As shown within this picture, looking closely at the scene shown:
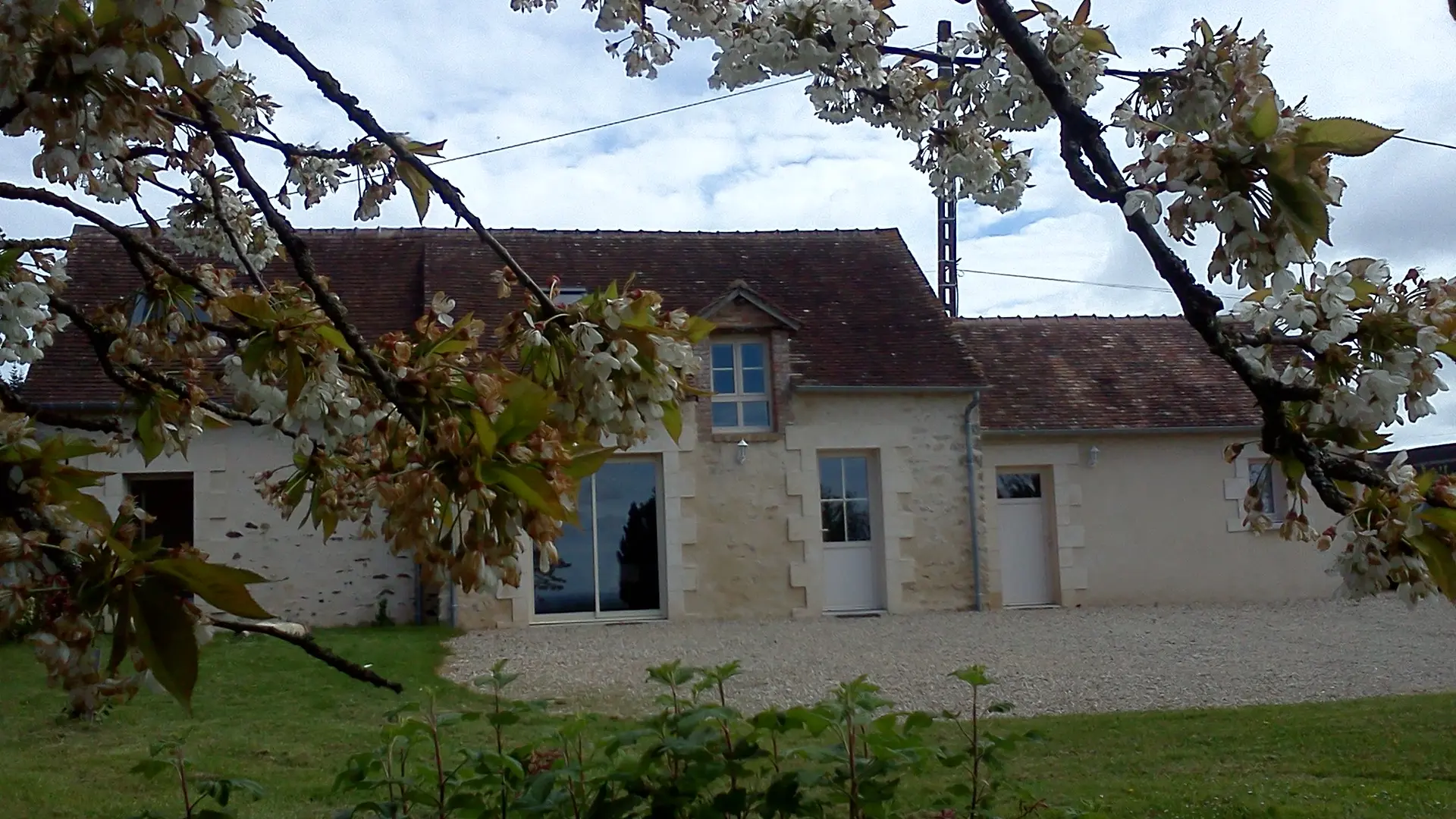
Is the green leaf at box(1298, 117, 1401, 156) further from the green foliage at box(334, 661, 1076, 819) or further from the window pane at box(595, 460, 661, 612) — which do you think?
the window pane at box(595, 460, 661, 612)

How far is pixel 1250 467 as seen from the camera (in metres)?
13.9

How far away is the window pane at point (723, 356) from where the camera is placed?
13.0m

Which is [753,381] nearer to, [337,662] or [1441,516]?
[337,662]

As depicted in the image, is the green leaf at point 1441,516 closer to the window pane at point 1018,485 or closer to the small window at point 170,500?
the window pane at point 1018,485

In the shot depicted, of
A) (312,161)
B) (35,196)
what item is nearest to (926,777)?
(312,161)

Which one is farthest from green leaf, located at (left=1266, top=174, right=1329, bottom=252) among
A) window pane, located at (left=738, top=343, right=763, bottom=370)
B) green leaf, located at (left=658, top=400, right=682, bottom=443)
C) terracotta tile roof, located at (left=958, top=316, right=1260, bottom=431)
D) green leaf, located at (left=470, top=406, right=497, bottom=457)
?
terracotta tile roof, located at (left=958, top=316, right=1260, bottom=431)

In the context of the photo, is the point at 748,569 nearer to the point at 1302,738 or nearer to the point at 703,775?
the point at 1302,738

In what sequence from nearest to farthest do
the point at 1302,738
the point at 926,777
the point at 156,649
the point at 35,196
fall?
1. the point at 156,649
2. the point at 35,196
3. the point at 926,777
4. the point at 1302,738

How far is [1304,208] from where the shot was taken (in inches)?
55.3

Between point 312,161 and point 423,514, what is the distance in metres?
3.03

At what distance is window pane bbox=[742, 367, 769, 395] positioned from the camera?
13.0m

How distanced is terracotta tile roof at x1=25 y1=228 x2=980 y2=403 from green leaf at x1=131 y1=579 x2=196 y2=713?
444 inches

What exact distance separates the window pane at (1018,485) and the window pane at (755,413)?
10.4ft

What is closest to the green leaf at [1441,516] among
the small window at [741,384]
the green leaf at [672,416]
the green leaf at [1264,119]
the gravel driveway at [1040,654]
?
the green leaf at [1264,119]
